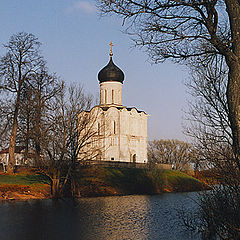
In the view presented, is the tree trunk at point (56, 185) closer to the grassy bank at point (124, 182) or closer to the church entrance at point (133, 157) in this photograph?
the grassy bank at point (124, 182)

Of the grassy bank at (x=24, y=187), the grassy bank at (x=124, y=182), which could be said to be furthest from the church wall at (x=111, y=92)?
the grassy bank at (x=24, y=187)

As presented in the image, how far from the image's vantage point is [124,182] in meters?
33.1

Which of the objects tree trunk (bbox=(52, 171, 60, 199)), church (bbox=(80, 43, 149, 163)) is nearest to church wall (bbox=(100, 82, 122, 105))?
church (bbox=(80, 43, 149, 163))

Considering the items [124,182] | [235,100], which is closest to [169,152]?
[124,182]

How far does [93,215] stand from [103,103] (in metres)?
34.3

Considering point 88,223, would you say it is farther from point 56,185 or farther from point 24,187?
point 24,187

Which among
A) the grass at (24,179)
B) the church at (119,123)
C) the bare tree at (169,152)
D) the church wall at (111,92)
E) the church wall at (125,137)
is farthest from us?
the bare tree at (169,152)

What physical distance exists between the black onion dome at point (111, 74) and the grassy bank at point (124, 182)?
15.7 metres

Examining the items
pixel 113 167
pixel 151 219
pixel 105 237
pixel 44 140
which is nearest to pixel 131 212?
pixel 151 219

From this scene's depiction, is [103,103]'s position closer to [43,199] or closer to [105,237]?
[43,199]

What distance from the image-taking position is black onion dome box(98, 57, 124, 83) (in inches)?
1933

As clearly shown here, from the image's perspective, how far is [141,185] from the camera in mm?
32938

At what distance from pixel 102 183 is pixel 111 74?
71.4 feet

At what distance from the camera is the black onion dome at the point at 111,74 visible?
4909cm
